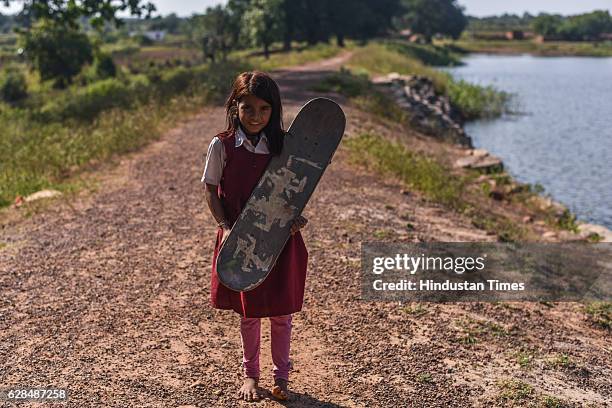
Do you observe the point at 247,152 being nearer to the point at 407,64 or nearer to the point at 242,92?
the point at 242,92

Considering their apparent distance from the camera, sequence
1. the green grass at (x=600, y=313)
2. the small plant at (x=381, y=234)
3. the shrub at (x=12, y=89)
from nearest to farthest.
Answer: the green grass at (x=600, y=313) < the small plant at (x=381, y=234) < the shrub at (x=12, y=89)

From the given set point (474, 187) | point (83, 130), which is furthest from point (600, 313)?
point (83, 130)

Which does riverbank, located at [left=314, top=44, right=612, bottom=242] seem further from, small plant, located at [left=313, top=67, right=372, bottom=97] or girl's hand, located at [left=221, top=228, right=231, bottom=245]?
girl's hand, located at [left=221, top=228, right=231, bottom=245]

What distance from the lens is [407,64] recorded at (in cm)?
3475

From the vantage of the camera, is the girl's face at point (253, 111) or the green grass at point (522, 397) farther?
the green grass at point (522, 397)

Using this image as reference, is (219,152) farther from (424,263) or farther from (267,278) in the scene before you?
(424,263)

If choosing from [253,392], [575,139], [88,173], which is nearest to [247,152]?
[253,392]

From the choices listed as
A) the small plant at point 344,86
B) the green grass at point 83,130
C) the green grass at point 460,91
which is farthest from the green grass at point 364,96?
the green grass at point 460,91

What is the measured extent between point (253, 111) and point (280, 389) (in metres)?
1.43

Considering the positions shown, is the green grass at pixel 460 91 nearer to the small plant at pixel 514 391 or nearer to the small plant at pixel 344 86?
the small plant at pixel 344 86

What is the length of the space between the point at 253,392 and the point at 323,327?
51.3 inches

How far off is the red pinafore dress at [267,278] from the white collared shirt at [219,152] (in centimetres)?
2

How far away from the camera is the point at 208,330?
5.10 meters

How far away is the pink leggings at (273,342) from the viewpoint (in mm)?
3889
